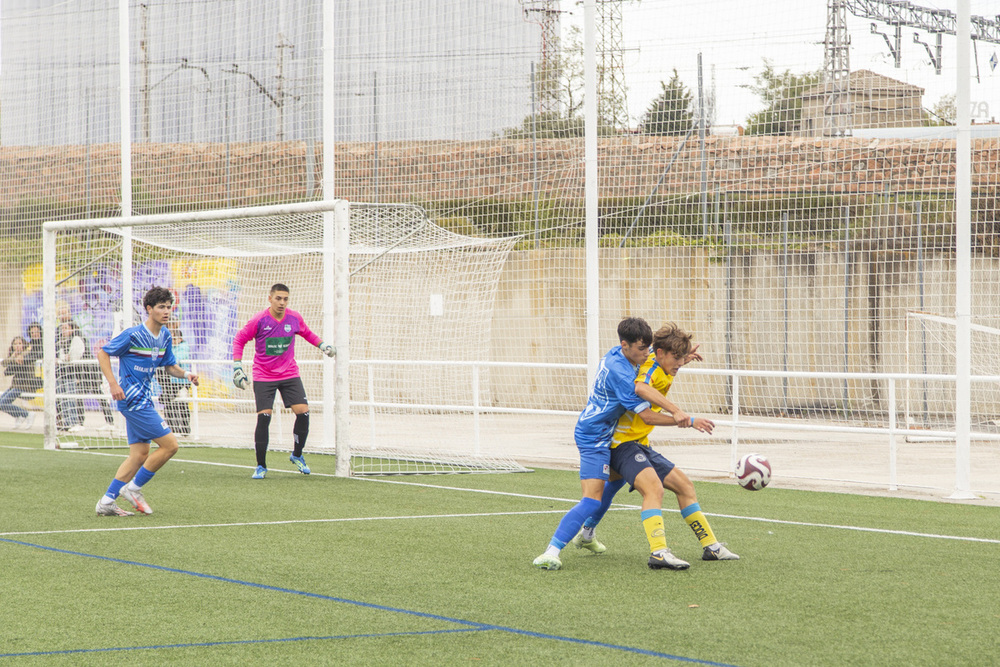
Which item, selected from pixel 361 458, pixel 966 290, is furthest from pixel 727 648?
pixel 361 458

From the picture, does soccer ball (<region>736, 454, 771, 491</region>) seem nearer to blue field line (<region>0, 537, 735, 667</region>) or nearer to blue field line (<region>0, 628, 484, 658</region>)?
blue field line (<region>0, 537, 735, 667</region>)

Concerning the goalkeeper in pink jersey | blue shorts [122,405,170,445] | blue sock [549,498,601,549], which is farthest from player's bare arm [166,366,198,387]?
blue sock [549,498,601,549]

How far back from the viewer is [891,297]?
20875 millimetres

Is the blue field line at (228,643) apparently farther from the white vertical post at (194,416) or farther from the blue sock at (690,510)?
the white vertical post at (194,416)

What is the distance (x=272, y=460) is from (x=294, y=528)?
18.6 feet

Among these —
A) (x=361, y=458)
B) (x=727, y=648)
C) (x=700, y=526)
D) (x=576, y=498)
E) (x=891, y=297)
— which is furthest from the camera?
(x=891, y=297)

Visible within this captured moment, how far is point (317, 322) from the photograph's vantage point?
20.6m

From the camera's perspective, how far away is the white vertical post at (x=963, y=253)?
10.6 m

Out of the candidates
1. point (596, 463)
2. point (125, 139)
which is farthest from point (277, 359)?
point (125, 139)

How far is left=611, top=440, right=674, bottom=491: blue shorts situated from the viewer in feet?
22.6

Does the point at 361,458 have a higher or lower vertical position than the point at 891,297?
lower

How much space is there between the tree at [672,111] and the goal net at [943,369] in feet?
16.1

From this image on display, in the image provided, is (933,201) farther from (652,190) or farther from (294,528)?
(294,528)

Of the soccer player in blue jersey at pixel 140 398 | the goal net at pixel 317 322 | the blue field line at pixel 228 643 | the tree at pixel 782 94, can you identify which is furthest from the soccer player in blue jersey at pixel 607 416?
the tree at pixel 782 94
